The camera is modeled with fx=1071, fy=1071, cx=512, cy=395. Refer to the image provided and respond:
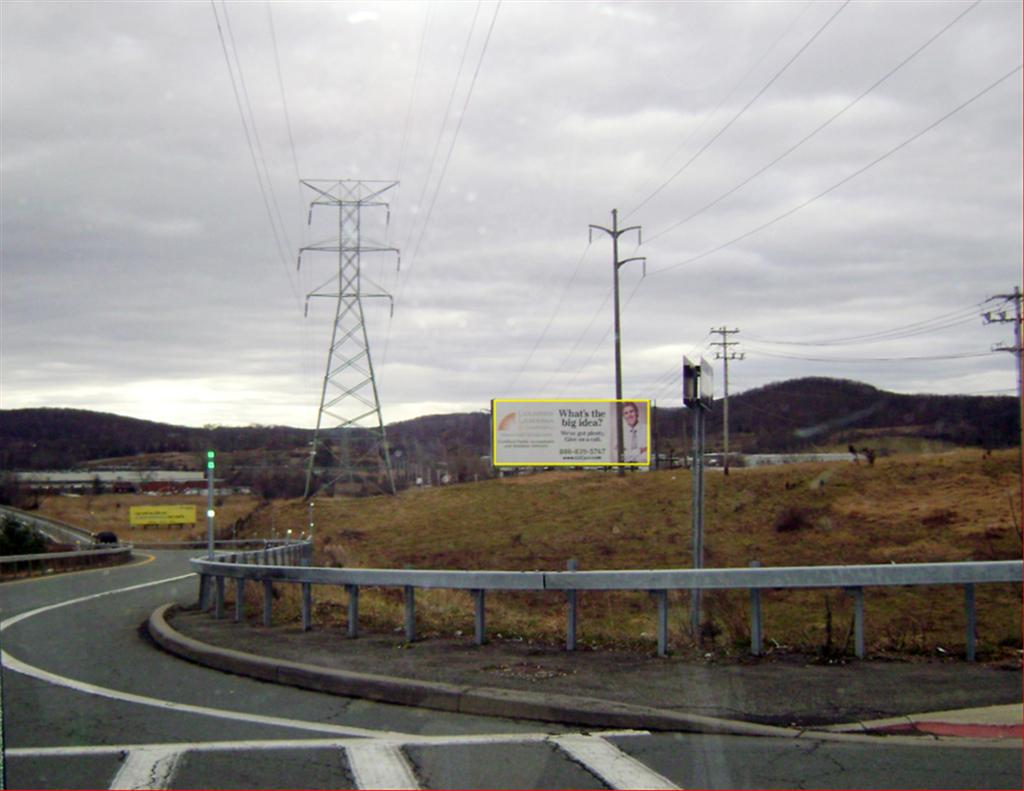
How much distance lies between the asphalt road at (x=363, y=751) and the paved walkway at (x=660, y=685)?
7.9 inches

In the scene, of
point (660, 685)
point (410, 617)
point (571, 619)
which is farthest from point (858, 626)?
point (410, 617)

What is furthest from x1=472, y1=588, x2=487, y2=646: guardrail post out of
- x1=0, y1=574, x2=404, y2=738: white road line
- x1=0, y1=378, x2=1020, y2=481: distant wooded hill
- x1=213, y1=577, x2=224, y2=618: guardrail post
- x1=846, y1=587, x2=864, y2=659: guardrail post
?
x1=0, y1=378, x2=1020, y2=481: distant wooded hill

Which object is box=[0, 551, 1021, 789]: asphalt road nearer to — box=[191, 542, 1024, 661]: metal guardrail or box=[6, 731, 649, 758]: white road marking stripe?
box=[6, 731, 649, 758]: white road marking stripe

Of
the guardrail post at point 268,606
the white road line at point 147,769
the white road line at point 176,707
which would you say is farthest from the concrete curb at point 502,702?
the guardrail post at point 268,606

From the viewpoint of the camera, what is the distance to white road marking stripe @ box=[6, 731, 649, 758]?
24.8 feet

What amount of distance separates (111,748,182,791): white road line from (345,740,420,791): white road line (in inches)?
46.1

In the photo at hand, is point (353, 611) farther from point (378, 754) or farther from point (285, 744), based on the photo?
point (378, 754)

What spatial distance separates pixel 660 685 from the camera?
29.4 feet

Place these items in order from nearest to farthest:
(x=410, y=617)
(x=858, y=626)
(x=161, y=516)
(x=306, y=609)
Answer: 1. (x=858, y=626)
2. (x=410, y=617)
3. (x=306, y=609)
4. (x=161, y=516)

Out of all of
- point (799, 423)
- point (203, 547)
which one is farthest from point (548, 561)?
point (799, 423)

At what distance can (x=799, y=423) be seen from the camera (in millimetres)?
74312

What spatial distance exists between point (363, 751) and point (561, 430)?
163 ft

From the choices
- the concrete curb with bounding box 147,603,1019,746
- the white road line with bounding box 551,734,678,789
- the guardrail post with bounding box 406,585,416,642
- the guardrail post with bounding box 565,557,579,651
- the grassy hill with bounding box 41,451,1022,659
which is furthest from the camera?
the grassy hill with bounding box 41,451,1022,659

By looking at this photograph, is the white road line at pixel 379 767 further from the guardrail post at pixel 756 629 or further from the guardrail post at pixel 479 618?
the guardrail post at pixel 756 629
